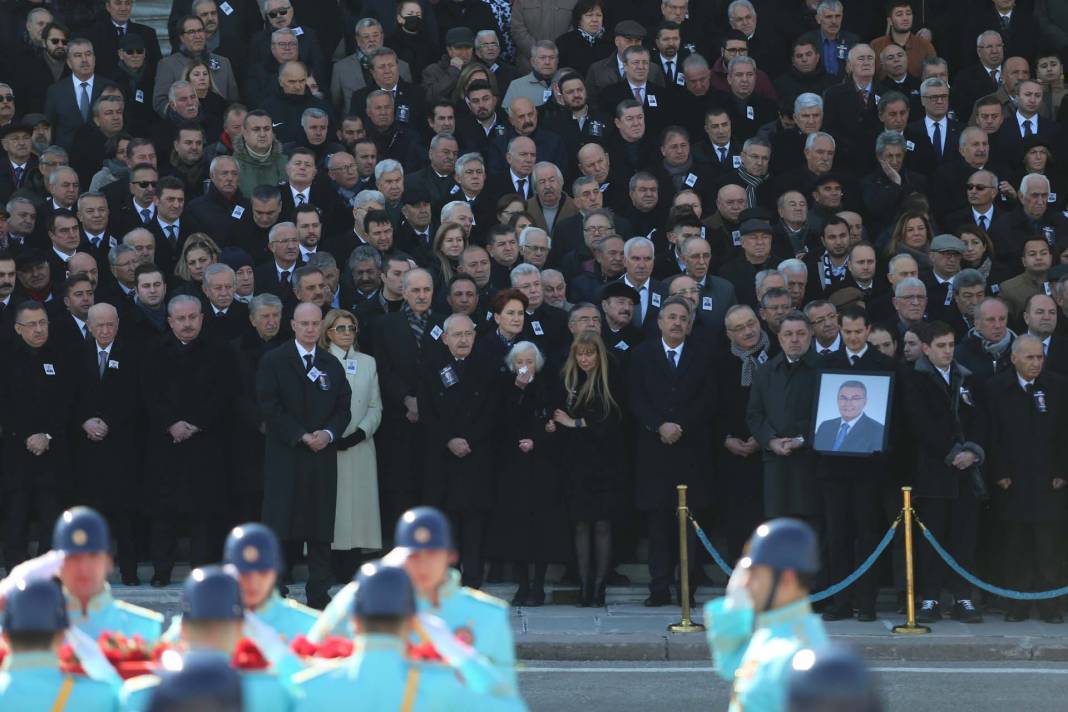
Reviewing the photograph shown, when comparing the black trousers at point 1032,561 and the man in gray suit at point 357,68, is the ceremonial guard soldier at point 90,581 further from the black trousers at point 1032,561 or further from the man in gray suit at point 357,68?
the man in gray suit at point 357,68

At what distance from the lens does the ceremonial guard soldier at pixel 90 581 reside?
918cm

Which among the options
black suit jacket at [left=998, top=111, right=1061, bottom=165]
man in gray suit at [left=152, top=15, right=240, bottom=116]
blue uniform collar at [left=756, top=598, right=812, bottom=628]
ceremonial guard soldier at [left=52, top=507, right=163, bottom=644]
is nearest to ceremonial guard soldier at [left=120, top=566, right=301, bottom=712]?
ceremonial guard soldier at [left=52, top=507, right=163, bottom=644]

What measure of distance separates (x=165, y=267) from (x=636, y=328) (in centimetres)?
433

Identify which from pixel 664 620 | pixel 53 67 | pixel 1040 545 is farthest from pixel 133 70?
pixel 1040 545

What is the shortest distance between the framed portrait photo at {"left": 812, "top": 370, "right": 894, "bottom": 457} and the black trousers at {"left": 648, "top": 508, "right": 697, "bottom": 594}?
55.8 inches

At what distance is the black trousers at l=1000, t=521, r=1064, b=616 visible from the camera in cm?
1689

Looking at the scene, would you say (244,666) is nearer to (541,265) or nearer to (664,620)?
(664,620)

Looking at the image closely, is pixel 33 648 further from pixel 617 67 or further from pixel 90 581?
pixel 617 67

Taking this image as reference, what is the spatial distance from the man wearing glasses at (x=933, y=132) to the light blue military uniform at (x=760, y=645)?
42.3 feet

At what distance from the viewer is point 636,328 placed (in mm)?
17891

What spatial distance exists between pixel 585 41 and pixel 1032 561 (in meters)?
7.86

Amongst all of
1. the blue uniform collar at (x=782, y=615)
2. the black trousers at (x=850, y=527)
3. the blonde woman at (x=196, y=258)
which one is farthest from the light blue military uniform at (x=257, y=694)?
the blonde woman at (x=196, y=258)

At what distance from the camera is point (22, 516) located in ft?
57.1

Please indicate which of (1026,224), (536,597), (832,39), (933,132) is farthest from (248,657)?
(832,39)
